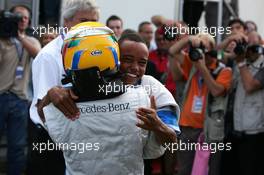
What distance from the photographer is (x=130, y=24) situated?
7535 millimetres

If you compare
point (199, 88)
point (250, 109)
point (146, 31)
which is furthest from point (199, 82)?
point (146, 31)

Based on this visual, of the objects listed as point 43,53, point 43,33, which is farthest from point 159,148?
point 43,33

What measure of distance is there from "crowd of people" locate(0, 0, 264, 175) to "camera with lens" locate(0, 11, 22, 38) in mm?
86

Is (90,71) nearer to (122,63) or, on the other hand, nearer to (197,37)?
(122,63)

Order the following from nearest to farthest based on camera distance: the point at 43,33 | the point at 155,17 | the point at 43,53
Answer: the point at 43,53 < the point at 43,33 < the point at 155,17

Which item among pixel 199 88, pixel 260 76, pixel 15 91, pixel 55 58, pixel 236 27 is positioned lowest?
pixel 15 91

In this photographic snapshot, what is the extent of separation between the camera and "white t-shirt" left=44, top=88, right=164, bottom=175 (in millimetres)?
2348

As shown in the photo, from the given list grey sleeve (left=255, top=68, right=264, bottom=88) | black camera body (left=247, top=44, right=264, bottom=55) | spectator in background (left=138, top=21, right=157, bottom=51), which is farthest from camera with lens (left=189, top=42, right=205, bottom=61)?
spectator in background (left=138, top=21, right=157, bottom=51)

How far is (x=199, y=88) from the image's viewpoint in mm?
5934

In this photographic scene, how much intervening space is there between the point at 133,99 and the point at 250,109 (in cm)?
351

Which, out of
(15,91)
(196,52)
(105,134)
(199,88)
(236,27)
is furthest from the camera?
(236,27)

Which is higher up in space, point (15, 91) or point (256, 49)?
point (256, 49)

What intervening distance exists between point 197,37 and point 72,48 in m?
3.76

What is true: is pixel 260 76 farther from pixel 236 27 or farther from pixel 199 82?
pixel 236 27
